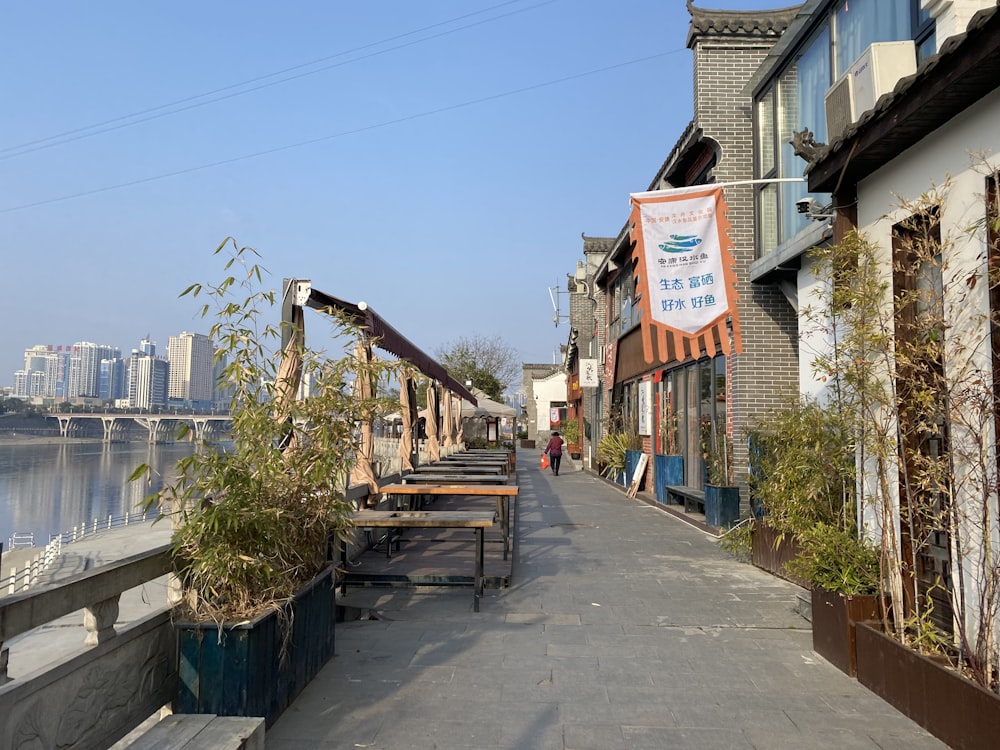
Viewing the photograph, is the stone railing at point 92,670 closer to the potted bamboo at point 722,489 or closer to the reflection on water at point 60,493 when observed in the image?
the potted bamboo at point 722,489

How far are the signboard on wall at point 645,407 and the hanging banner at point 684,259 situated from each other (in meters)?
7.06

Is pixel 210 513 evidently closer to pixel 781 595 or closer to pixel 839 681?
pixel 839 681

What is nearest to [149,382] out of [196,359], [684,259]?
[196,359]

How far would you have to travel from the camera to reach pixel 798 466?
5.39m

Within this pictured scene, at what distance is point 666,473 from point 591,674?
31.3ft

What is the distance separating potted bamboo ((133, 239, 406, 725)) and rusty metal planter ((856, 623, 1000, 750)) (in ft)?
10.8

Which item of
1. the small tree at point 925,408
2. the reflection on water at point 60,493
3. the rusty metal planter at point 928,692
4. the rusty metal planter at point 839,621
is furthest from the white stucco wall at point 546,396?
the rusty metal planter at point 928,692

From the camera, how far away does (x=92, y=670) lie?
289 centimetres

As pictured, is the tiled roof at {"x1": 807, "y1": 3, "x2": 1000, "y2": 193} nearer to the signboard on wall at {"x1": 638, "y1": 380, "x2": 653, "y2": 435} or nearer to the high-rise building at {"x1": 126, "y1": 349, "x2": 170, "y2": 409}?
the signboard on wall at {"x1": 638, "y1": 380, "x2": 653, "y2": 435}

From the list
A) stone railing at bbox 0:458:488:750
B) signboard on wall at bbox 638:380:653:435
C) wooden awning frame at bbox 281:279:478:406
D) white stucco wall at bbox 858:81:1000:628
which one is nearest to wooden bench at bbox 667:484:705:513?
signboard on wall at bbox 638:380:653:435

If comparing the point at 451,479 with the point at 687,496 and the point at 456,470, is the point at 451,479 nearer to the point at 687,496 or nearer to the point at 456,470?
the point at 456,470

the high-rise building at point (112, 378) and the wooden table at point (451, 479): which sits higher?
the high-rise building at point (112, 378)

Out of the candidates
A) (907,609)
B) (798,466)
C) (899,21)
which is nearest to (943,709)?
(907,609)

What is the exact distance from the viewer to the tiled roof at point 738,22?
10.8m
